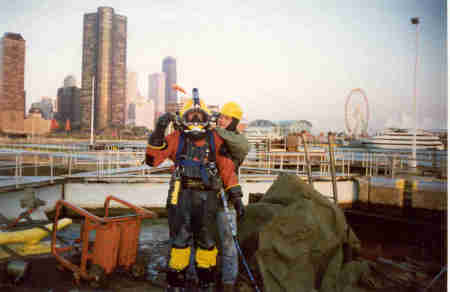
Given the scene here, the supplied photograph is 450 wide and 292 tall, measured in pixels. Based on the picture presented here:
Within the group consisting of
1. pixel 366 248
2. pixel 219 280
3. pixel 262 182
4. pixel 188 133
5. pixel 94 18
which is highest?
pixel 94 18

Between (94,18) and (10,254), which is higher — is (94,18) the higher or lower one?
the higher one

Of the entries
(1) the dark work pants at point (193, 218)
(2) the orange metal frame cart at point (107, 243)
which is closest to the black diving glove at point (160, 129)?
(1) the dark work pants at point (193, 218)

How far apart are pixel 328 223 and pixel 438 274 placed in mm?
1396

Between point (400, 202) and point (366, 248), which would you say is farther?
point (400, 202)

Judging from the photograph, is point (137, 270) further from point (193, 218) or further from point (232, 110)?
point (232, 110)

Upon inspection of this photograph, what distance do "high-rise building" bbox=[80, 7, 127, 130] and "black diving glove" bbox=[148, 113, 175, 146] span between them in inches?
97.7

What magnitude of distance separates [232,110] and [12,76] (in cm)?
282

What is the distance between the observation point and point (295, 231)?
267 cm

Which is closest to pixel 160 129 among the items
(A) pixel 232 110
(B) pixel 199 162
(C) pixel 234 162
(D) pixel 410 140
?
(B) pixel 199 162

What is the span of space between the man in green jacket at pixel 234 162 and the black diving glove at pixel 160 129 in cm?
47

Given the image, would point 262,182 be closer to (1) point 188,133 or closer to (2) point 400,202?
(2) point 400,202

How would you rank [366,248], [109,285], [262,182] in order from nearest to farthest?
[109,285], [366,248], [262,182]

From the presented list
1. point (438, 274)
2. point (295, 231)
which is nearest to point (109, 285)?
point (295, 231)

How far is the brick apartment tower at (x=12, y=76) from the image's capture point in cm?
333
